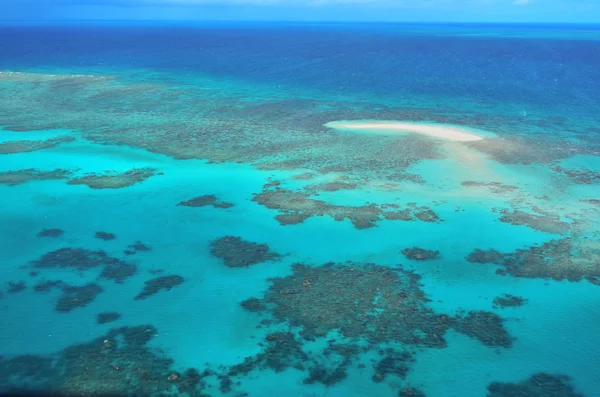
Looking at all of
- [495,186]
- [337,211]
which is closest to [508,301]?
[337,211]

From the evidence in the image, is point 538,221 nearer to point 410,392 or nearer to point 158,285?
point 410,392

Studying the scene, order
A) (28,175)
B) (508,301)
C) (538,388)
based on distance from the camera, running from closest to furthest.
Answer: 1. (538,388)
2. (508,301)
3. (28,175)

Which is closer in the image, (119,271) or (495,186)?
(119,271)

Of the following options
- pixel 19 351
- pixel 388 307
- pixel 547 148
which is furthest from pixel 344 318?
pixel 547 148

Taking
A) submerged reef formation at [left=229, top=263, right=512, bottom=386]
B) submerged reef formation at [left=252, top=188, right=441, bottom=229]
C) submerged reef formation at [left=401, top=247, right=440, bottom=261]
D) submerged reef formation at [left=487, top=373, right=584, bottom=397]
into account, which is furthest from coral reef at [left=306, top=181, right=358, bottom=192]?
submerged reef formation at [left=487, top=373, right=584, bottom=397]

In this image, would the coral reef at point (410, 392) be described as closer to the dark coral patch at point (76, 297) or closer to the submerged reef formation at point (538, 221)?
the dark coral patch at point (76, 297)

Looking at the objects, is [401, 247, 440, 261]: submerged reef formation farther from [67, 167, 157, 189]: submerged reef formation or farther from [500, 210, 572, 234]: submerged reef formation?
[67, 167, 157, 189]: submerged reef formation

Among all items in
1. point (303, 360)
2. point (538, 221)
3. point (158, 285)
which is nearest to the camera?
point (303, 360)

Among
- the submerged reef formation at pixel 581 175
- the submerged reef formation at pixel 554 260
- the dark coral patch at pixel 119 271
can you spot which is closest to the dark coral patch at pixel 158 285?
the dark coral patch at pixel 119 271
